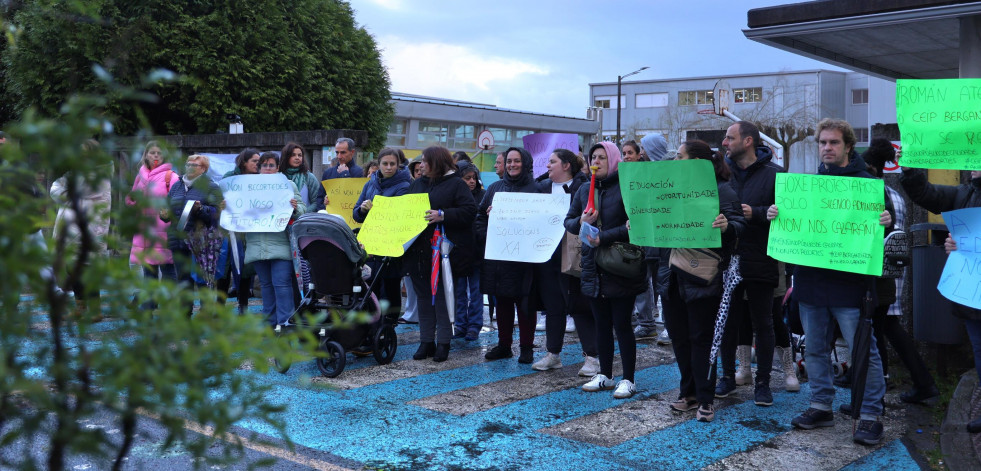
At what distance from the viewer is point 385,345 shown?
7828 mm

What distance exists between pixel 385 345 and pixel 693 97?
78.6 m

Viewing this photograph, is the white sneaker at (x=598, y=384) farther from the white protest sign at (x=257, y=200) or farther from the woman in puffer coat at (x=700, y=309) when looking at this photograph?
the white protest sign at (x=257, y=200)

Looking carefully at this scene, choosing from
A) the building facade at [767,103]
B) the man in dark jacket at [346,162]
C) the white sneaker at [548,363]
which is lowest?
the white sneaker at [548,363]

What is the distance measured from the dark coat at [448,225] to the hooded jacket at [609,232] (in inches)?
55.5

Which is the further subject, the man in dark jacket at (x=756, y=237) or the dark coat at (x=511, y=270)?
the dark coat at (x=511, y=270)

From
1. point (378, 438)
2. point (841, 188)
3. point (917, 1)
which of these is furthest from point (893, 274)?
point (378, 438)

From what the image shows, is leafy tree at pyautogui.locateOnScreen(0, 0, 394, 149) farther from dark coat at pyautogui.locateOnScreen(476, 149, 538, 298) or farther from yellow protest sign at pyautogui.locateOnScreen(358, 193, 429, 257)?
dark coat at pyautogui.locateOnScreen(476, 149, 538, 298)

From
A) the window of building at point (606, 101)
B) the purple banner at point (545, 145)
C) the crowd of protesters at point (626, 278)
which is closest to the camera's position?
the crowd of protesters at point (626, 278)

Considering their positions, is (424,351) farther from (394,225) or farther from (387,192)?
(387,192)

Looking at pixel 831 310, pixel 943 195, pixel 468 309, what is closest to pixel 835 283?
pixel 831 310

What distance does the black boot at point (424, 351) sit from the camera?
803 centimetres

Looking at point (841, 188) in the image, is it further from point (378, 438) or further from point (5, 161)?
point (5, 161)

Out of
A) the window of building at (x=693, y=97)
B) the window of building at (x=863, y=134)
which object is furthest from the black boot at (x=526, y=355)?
the window of building at (x=693, y=97)

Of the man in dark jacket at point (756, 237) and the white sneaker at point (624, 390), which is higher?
the man in dark jacket at point (756, 237)
